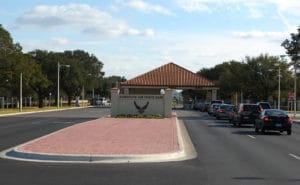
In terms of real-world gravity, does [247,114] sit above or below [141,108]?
below

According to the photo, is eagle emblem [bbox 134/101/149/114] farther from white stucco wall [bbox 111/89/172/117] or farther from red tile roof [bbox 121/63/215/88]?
red tile roof [bbox 121/63/215/88]

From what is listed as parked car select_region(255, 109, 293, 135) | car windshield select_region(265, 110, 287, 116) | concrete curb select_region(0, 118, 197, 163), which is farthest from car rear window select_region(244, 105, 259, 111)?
concrete curb select_region(0, 118, 197, 163)

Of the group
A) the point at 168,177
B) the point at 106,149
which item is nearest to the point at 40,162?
the point at 106,149

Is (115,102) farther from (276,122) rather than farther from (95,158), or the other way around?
(95,158)

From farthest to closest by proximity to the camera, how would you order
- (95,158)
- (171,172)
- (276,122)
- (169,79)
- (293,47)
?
1. (293,47)
2. (169,79)
3. (276,122)
4. (95,158)
5. (171,172)

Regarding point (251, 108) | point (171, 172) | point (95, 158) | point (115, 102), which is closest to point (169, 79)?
point (115, 102)

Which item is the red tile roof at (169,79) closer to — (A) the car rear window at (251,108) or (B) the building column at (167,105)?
(B) the building column at (167,105)

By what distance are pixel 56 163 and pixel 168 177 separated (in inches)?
149

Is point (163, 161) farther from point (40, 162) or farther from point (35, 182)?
point (35, 182)

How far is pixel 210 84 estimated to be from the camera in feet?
231

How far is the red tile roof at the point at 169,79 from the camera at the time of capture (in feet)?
229

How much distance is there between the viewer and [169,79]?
7150cm

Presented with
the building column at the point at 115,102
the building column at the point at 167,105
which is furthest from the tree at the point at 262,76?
the building column at the point at 115,102

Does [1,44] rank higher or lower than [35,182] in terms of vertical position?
higher
